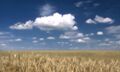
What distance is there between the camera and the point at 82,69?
13336 mm

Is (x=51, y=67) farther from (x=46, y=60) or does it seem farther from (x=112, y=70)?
(x=112, y=70)

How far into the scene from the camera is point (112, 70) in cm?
1416

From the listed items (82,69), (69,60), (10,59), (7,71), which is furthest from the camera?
(69,60)

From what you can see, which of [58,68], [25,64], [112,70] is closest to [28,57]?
[25,64]

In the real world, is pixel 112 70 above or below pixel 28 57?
below

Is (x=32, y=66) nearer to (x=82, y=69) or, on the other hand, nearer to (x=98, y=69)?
(x=82, y=69)

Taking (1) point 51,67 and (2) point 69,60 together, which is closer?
(1) point 51,67

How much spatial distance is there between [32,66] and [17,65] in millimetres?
719

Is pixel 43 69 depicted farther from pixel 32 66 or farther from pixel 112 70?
pixel 112 70

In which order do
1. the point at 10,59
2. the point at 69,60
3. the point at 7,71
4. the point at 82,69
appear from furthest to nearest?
the point at 69,60
the point at 10,59
the point at 82,69
the point at 7,71

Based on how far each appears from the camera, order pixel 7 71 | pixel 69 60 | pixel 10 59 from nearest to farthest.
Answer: pixel 7 71 → pixel 10 59 → pixel 69 60

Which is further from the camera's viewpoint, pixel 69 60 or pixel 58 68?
pixel 69 60

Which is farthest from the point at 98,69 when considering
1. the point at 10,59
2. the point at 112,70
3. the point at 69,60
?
the point at 10,59

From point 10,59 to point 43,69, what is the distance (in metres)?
2.57
